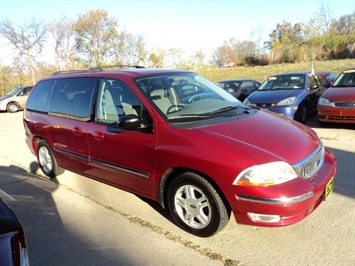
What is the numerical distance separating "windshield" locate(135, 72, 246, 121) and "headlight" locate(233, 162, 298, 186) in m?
0.93

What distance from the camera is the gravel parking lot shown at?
2.70 meters

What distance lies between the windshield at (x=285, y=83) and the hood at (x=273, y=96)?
0.44 metres

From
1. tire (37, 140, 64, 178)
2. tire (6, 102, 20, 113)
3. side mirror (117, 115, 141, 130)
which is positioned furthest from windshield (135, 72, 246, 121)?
tire (6, 102, 20, 113)

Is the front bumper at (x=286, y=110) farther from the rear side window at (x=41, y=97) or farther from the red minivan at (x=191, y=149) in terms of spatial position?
the rear side window at (x=41, y=97)

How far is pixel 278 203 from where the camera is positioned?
256cm

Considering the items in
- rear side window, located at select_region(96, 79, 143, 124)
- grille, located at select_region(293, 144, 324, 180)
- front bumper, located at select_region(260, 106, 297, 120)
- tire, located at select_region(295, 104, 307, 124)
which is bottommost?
tire, located at select_region(295, 104, 307, 124)

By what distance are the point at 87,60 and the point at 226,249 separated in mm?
38189

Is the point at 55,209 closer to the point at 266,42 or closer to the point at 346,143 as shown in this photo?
the point at 346,143

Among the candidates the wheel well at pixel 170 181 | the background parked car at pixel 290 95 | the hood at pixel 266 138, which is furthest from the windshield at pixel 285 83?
the wheel well at pixel 170 181

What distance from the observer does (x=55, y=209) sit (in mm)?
3932

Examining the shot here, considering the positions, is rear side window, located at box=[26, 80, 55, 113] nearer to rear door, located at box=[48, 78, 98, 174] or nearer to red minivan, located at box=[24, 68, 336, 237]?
rear door, located at box=[48, 78, 98, 174]

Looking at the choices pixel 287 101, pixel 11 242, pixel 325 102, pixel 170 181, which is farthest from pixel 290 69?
pixel 11 242

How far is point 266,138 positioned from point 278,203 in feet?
2.18

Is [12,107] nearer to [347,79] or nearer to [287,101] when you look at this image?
[287,101]
